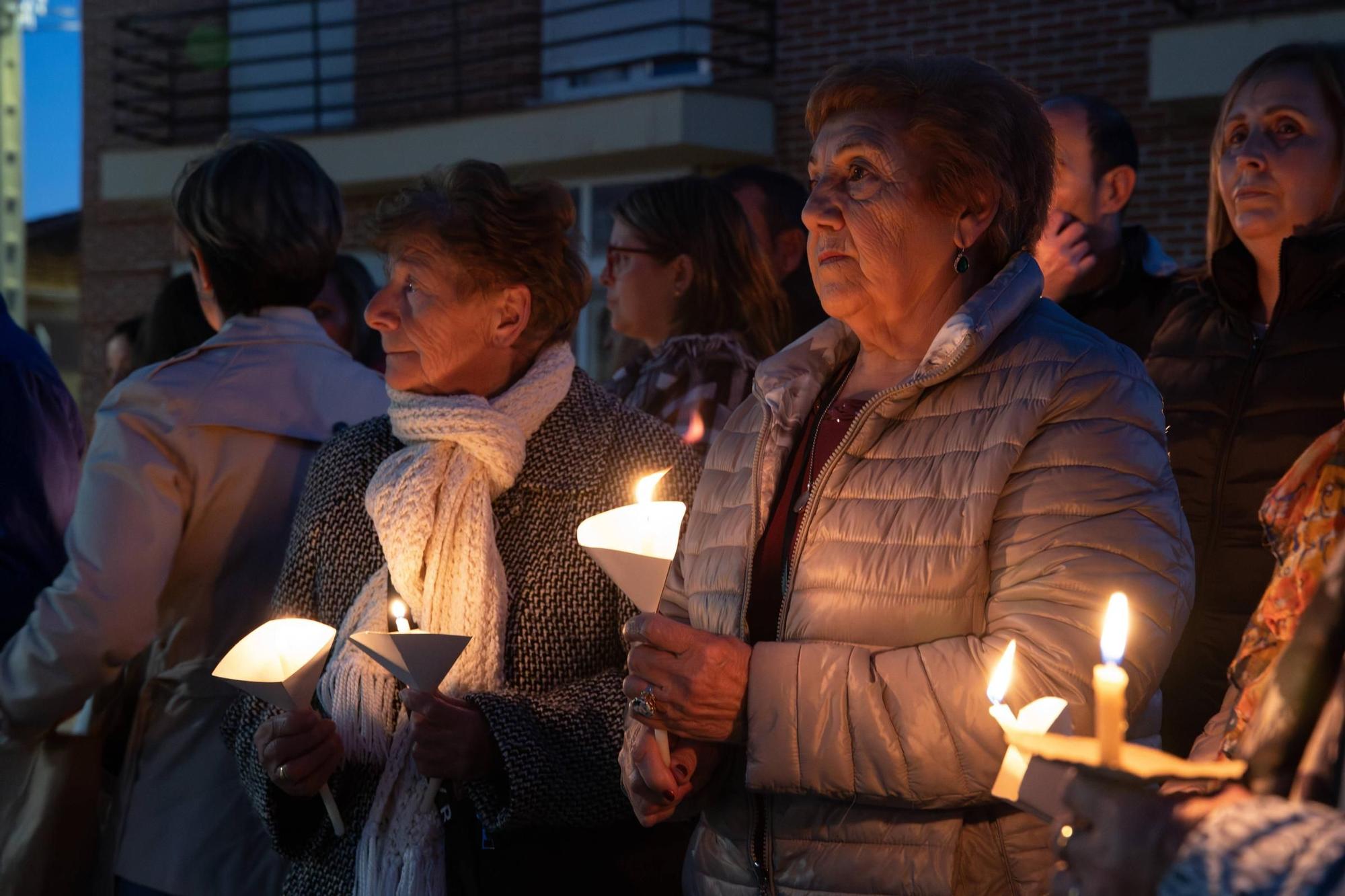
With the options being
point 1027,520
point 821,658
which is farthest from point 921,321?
point 821,658

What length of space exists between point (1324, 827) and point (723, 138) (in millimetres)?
12065

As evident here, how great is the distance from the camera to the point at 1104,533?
1.98 meters

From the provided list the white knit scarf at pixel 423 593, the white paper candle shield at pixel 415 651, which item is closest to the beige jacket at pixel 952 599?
the white paper candle shield at pixel 415 651

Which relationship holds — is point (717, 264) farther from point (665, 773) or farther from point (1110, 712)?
point (1110, 712)

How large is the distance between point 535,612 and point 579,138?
35.3ft

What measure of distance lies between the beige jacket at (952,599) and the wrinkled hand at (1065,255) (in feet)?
5.75

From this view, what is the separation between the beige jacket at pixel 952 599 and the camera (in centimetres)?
198

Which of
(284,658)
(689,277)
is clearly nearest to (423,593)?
(284,658)

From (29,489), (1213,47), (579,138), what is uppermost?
(1213,47)

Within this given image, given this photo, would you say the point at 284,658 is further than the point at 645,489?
Yes

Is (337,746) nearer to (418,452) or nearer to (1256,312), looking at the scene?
(418,452)

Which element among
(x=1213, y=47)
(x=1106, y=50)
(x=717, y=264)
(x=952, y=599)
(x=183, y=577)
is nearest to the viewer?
(x=952, y=599)

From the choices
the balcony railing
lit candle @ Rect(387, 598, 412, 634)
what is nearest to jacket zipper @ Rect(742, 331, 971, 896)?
lit candle @ Rect(387, 598, 412, 634)

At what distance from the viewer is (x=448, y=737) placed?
8.36 feet
